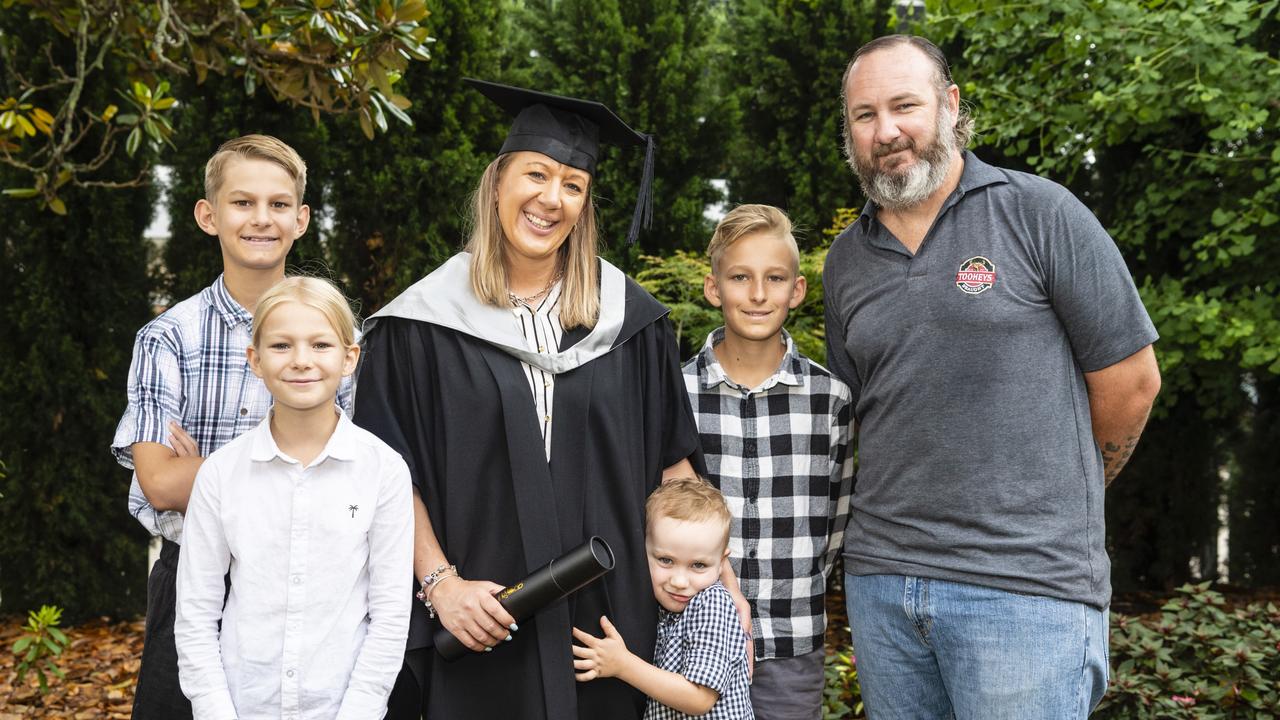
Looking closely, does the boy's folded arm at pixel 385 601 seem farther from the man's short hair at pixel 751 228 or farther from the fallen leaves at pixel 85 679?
the fallen leaves at pixel 85 679

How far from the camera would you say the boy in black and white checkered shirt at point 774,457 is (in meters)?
2.70

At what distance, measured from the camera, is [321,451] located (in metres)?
2.17

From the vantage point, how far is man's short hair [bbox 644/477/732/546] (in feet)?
8.01

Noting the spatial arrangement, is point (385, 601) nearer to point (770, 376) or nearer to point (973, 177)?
point (770, 376)

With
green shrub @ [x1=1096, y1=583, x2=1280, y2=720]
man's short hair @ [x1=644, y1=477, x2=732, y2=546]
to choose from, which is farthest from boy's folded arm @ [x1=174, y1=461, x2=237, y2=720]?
green shrub @ [x1=1096, y1=583, x2=1280, y2=720]

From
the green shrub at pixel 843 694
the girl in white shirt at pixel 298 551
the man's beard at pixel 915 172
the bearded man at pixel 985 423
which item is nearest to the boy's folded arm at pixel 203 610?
the girl in white shirt at pixel 298 551

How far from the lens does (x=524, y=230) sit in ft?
8.03

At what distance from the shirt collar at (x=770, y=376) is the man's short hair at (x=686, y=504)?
38cm

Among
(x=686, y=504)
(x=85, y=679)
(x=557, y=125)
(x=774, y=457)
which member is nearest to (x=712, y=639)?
(x=686, y=504)

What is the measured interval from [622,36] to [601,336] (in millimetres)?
3596

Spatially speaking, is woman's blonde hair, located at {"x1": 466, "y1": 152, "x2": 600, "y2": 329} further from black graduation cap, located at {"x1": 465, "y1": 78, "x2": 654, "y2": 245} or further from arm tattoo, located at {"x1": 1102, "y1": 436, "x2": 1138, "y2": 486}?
arm tattoo, located at {"x1": 1102, "y1": 436, "x2": 1138, "y2": 486}

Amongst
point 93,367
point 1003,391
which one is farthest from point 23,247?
point 1003,391

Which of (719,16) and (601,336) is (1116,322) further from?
(719,16)

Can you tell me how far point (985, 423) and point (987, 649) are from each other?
1.63 feet
